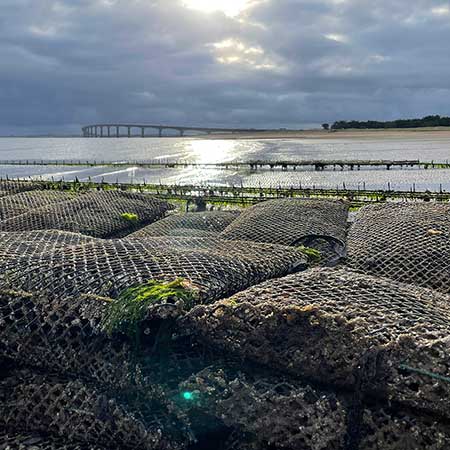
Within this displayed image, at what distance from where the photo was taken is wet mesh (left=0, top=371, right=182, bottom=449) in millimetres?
2615

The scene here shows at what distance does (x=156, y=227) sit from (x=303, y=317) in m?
5.50

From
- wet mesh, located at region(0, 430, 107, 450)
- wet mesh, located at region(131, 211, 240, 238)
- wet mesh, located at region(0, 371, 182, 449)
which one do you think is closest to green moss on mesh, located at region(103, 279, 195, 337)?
wet mesh, located at region(0, 371, 182, 449)

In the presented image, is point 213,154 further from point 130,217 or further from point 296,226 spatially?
point 296,226

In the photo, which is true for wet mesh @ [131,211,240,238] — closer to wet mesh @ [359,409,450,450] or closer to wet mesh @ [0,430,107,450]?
wet mesh @ [0,430,107,450]

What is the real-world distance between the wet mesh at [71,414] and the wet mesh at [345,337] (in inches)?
23.5

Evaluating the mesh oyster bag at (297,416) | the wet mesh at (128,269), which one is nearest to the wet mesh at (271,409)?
the mesh oyster bag at (297,416)

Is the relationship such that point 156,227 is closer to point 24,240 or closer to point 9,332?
point 24,240

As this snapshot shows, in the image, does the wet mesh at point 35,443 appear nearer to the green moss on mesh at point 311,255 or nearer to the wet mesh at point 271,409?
the wet mesh at point 271,409

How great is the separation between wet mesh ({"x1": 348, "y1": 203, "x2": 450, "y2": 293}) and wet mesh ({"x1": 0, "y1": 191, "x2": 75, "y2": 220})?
5.80 m

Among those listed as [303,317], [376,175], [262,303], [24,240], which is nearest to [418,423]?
[303,317]

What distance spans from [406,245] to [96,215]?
5.33 m

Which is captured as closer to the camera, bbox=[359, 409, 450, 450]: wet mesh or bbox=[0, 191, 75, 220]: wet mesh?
bbox=[359, 409, 450, 450]: wet mesh

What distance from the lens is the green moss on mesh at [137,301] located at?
2.75m

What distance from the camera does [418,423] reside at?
2205mm
